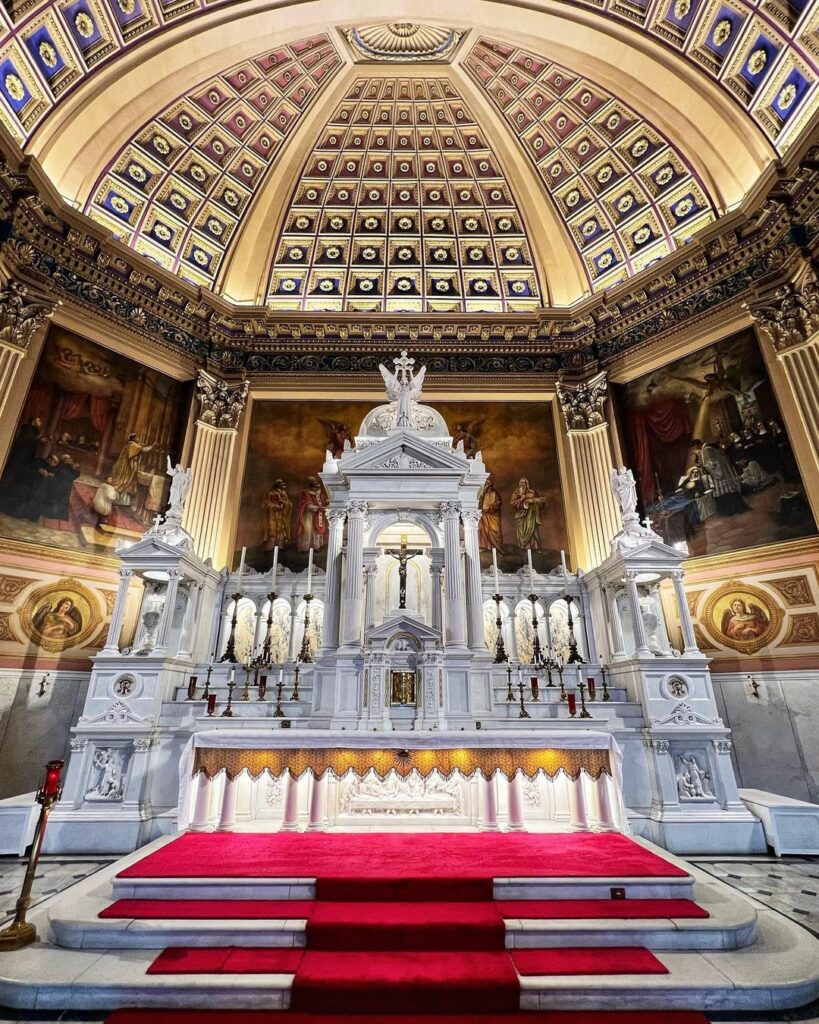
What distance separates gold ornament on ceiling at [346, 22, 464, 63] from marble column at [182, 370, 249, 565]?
1202 centimetres

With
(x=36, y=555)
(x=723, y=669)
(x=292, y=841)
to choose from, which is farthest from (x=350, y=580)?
(x=723, y=669)

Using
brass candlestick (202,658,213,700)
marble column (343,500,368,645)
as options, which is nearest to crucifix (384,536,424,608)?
marble column (343,500,368,645)

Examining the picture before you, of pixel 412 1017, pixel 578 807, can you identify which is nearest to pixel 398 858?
pixel 412 1017

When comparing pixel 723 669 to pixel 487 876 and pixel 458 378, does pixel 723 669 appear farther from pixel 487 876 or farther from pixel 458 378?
pixel 458 378

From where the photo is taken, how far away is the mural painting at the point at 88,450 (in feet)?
39.3

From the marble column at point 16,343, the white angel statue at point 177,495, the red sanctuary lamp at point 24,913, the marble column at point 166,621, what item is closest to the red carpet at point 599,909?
the red sanctuary lamp at point 24,913

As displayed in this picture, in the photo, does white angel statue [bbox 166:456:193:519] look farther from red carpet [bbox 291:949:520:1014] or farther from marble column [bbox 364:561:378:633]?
red carpet [bbox 291:949:520:1014]

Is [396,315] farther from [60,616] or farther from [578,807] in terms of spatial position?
[578,807]

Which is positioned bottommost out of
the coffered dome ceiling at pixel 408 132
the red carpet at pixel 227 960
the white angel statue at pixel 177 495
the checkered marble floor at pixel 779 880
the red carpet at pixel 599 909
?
the checkered marble floor at pixel 779 880

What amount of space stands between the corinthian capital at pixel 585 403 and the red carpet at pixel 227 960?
1444 cm

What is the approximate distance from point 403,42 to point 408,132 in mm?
2457

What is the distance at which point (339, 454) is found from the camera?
1566cm

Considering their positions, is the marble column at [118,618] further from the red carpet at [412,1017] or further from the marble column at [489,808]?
the marble column at [489,808]

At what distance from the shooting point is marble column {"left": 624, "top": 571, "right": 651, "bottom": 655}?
966 centimetres
